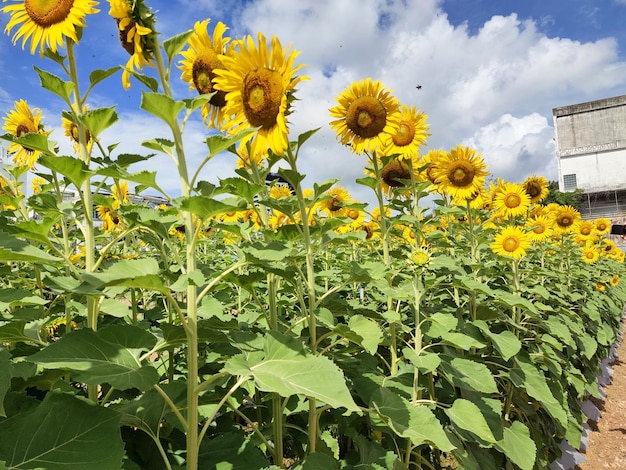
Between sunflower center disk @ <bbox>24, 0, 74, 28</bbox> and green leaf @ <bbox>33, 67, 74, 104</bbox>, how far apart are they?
0.79 feet

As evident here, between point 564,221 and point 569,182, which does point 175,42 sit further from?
point 569,182

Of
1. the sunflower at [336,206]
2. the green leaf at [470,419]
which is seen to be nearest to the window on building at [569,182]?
the sunflower at [336,206]

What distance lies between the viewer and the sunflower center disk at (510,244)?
11.9ft

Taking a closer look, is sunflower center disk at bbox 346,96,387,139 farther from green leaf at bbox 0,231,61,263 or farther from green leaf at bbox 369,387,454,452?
green leaf at bbox 0,231,61,263

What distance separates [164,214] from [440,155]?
2901 mm

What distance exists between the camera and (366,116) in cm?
241

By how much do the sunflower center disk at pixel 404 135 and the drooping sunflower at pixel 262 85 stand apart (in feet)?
5.21

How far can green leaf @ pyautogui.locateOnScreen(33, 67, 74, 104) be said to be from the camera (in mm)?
1350

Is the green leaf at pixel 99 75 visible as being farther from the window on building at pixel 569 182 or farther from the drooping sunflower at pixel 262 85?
the window on building at pixel 569 182

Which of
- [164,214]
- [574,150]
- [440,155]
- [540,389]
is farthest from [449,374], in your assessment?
[574,150]

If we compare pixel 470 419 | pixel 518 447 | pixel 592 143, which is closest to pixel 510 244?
pixel 518 447


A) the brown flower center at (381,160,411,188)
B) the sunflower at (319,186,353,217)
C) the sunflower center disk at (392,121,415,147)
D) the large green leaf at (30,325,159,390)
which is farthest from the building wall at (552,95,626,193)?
the large green leaf at (30,325,159,390)

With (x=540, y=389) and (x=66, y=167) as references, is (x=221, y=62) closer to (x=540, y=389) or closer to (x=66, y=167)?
(x=66, y=167)

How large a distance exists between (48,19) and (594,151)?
49.3 m
